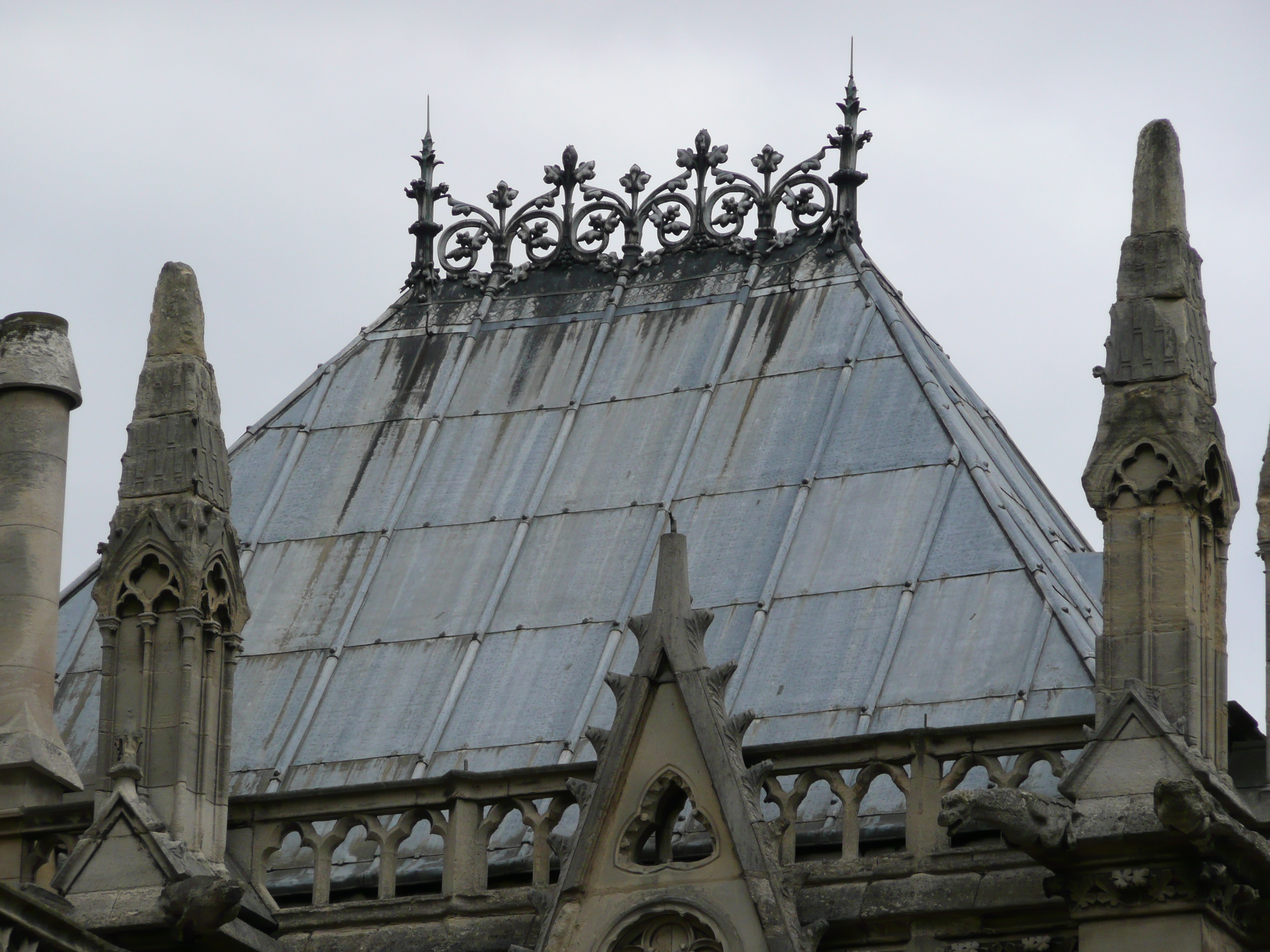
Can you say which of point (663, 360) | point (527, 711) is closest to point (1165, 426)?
point (527, 711)

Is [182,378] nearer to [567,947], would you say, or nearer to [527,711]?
[527,711]

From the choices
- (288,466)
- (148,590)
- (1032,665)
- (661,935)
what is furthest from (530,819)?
(288,466)

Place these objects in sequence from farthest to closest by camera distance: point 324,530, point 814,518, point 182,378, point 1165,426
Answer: point 324,530 → point 814,518 → point 182,378 → point 1165,426

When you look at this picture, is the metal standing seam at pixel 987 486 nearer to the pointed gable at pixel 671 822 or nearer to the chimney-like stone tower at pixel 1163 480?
the chimney-like stone tower at pixel 1163 480

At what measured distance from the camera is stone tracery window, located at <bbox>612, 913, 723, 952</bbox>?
2117cm

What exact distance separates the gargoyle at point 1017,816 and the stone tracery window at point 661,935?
7.18 ft

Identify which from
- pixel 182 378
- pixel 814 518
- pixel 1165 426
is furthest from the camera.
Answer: pixel 814 518

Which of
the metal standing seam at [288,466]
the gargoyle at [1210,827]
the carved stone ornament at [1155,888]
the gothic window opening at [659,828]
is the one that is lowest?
the carved stone ornament at [1155,888]

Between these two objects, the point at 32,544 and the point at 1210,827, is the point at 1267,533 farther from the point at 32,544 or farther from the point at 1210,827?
the point at 32,544

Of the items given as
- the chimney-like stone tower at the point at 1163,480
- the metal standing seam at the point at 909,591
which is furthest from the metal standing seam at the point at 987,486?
the chimney-like stone tower at the point at 1163,480

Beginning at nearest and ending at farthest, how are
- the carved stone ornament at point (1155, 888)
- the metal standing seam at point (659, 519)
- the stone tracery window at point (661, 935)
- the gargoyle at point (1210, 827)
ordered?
the gargoyle at point (1210, 827) → the carved stone ornament at point (1155, 888) → the stone tracery window at point (661, 935) → the metal standing seam at point (659, 519)

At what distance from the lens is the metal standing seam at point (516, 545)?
24391 millimetres

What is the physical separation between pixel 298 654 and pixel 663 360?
13.9ft

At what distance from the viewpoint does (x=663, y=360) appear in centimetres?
2772
